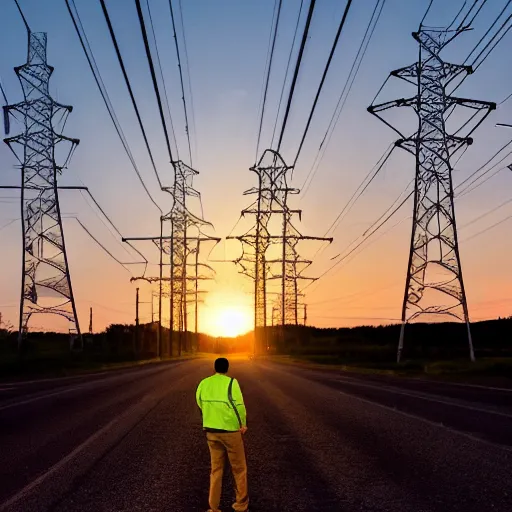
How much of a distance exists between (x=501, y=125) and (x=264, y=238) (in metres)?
48.6

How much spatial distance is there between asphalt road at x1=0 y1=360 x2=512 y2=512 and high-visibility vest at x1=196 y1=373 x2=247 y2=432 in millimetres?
1080

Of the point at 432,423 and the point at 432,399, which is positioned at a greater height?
the point at 432,399

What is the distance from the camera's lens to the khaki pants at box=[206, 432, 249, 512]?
7793 mm

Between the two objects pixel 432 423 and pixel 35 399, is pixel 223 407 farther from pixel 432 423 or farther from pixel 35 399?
pixel 35 399

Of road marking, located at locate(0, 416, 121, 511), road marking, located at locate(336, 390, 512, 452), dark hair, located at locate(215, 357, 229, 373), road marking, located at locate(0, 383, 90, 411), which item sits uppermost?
dark hair, located at locate(215, 357, 229, 373)

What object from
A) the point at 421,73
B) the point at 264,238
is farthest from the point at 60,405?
the point at 264,238

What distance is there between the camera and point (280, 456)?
11945 mm

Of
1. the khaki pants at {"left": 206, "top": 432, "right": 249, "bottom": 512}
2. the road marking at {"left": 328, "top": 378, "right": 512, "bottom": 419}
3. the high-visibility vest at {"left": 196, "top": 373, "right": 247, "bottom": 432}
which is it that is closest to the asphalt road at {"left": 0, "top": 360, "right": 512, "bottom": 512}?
the road marking at {"left": 328, "top": 378, "right": 512, "bottom": 419}

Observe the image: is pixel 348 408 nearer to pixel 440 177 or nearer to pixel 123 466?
pixel 123 466

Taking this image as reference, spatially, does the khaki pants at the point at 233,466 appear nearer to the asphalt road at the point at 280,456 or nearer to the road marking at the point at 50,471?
the asphalt road at the point at 280,456

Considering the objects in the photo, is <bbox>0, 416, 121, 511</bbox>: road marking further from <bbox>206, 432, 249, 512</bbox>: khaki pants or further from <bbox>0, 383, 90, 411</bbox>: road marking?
<bbox>0, 383, 90, 411</bbox>: road marking

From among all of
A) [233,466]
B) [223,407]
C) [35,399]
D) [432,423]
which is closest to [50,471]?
[233,466]

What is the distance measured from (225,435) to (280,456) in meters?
4.34

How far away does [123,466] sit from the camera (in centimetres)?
1112
